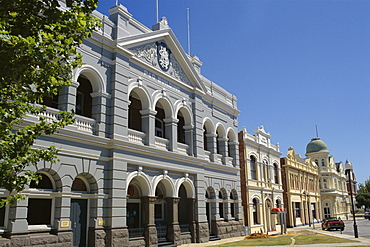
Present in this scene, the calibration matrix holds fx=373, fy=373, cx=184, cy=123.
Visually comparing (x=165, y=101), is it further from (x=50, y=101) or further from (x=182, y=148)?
(x=50, y=101)

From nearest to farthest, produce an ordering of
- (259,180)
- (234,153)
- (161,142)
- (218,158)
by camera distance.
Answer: (161,142) → (218,158) → (234,153) → (259,180)

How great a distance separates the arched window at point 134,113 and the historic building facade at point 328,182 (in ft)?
154

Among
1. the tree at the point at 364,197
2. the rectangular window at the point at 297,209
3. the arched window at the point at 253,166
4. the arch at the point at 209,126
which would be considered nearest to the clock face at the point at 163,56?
the arch at the point at 209,126

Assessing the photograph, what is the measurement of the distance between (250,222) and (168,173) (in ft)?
46.0

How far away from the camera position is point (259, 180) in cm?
3550

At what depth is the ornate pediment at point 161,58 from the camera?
20688mm

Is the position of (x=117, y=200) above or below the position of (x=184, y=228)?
above

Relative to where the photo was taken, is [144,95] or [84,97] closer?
[84,97]

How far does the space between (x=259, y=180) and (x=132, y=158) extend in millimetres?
19847

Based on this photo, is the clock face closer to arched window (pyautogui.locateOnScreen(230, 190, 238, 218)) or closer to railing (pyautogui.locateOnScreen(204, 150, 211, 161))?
railing (pyautogui.locateOnScreen(204, 150, 211, 161))

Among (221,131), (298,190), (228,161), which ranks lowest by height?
(298,190)

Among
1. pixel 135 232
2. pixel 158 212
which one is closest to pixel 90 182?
pixel 135 232

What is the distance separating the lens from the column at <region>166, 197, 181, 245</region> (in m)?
21.1

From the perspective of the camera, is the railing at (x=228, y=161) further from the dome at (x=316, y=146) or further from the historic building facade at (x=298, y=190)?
the dome at (x=316, y=146)
